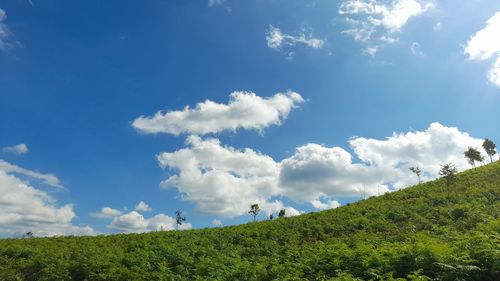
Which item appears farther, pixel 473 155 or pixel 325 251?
pixel 473 155

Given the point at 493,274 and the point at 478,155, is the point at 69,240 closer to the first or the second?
the point at 493,274

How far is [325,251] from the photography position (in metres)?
19.6

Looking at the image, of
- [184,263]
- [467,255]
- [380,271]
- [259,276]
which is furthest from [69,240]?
[467,255]

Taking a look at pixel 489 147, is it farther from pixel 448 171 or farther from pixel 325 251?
pixel 325 251

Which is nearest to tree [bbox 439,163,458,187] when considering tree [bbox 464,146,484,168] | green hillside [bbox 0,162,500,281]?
green hillside [bbox 0,162,500,281]

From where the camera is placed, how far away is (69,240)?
35.3 m

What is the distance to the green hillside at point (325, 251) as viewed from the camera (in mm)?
14117

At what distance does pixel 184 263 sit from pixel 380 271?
1128 cm

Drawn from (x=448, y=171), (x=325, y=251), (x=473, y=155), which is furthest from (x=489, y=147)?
(x=325, y=251)

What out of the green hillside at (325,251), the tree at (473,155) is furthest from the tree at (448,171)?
A: the tree at (473,155)

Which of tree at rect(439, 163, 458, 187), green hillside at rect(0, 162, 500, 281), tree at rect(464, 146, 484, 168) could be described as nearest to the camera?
green hillside at rect(0, 162, 500, 281)

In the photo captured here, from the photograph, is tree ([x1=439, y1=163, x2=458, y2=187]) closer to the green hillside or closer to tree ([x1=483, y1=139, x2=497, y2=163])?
the green hillside

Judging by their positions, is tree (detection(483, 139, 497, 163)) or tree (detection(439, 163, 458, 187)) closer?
tree (detection(439, 163, 458, 187))

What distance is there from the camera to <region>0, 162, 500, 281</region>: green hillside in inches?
556
